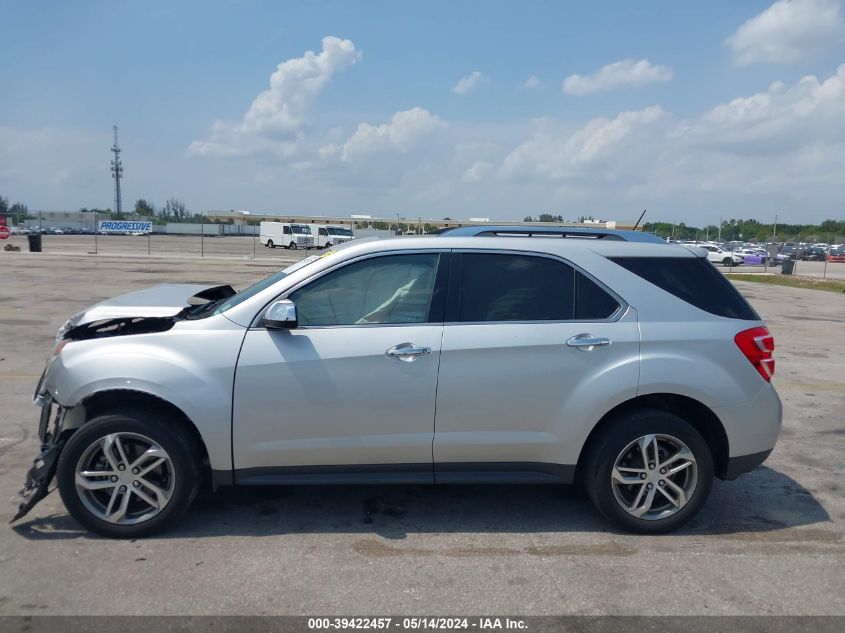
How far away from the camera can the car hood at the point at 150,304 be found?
433 cm

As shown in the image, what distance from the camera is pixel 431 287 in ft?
14.2

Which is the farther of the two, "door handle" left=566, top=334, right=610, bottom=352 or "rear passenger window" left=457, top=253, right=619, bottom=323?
"rear passenger window" left=457, top=253, right=619, bottom=323

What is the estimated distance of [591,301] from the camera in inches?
172

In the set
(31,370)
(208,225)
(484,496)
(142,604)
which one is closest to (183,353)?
(142,604)

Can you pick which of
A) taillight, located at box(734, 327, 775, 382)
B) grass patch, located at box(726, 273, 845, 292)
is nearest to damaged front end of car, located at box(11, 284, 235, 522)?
taillight, located at box(734, 327, 775, 382)

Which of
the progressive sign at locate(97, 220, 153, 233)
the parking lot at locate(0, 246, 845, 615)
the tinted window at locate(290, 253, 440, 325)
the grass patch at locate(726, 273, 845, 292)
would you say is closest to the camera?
the parking lot at locate(0, 246, 845, 615)

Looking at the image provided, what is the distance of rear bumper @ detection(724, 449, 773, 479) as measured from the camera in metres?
4.37

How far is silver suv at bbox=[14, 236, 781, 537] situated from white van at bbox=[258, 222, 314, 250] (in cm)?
5169

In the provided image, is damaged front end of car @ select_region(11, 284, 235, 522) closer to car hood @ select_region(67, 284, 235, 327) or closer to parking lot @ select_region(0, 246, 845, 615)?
car hood @ select_region(67, 284, 235, 327)

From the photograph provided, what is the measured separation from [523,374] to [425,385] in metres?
0.59

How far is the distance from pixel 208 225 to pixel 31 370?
8115 centimetres

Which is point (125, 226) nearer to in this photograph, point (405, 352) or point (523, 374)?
point (405, 352)

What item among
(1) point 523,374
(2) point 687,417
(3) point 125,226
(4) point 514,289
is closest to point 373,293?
(4) point 514,289

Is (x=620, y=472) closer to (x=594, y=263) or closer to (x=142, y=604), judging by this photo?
(x=594, y=263)
